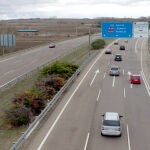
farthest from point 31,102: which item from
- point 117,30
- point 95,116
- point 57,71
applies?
point 117,30

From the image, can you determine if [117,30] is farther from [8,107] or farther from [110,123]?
[110,123]

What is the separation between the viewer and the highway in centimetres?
2416

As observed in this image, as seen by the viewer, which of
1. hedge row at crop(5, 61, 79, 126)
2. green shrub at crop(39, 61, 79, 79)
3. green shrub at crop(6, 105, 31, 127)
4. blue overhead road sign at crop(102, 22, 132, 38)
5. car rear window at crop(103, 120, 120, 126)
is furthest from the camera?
blue overhead road sign at crop(102, 22, 132, 38)

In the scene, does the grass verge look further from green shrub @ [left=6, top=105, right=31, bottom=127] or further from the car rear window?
the car rear window

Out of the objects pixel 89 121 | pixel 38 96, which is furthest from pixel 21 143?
pixel 38 96

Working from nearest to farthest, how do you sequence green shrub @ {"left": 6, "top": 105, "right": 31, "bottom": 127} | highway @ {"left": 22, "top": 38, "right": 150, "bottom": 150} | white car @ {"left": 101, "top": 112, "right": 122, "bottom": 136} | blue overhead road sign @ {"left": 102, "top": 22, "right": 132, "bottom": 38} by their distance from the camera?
highway @ {"left": 22, "top": 38, "right": 150, "bottom": 150}
white car @ {"left": 101, "top": 112, "right": 122, "bottom": 136}
green shrub @ {"left": 6, "top": 105, "right": 31, "bottom": 127}
blue overhead road sign @ {"left": 102, "top": 22, "right": 132, "bottom": 38}

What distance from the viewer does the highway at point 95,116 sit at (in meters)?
24.2

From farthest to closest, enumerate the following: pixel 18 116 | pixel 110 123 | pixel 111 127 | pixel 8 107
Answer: pixel 8 107
pixel 18 116
pixel 110 123
pixel 111 127

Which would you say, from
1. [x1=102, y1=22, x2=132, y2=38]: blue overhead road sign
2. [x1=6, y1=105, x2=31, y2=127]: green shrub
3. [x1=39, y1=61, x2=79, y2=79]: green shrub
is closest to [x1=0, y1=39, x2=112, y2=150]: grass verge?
[x1=6, y1=105, x2=31, y2=127]: green shrub

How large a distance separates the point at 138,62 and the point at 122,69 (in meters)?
11.0

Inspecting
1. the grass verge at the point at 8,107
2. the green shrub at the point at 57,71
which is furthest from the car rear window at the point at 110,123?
the green shrub at the point at 57,71

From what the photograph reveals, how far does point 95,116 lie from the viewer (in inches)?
1228

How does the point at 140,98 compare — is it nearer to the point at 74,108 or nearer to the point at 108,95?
the point at 108,95

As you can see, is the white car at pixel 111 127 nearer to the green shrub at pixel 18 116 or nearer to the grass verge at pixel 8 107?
the grass verge at pixel 8 107
